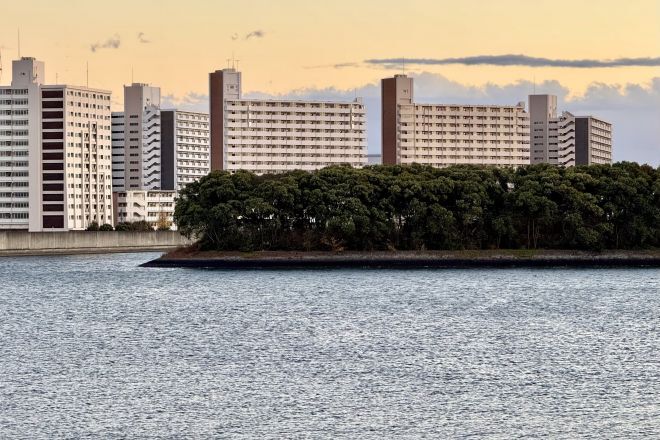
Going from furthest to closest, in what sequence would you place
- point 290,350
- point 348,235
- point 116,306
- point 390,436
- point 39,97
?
point 39,97 < point 348,235 < point 116,306 < point 290,350 < point 390,436

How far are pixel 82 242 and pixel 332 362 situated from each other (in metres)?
105

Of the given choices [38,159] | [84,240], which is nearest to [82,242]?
[84,240]

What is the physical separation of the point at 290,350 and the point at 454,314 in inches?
749

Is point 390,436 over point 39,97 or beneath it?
beneath

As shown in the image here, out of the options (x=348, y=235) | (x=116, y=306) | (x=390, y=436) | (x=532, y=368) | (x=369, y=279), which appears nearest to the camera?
(x=390, y=436)

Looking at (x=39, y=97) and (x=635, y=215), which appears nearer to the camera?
(x=635, y=215)

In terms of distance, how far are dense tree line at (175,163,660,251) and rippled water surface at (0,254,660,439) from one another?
25.5 meters

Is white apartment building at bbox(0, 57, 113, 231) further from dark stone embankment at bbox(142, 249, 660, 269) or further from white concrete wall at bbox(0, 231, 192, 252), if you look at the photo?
dark stone embankment at bbox(142, 249, 660, 269)

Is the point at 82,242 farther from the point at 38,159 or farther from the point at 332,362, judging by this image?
the point at 332,362

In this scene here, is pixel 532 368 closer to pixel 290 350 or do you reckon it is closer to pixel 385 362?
pixel 385 362

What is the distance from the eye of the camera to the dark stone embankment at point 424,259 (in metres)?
117

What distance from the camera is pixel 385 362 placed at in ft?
155

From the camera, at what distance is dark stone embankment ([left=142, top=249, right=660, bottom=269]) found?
117250 mm

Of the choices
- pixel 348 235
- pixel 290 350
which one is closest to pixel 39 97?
pixel 348 235
